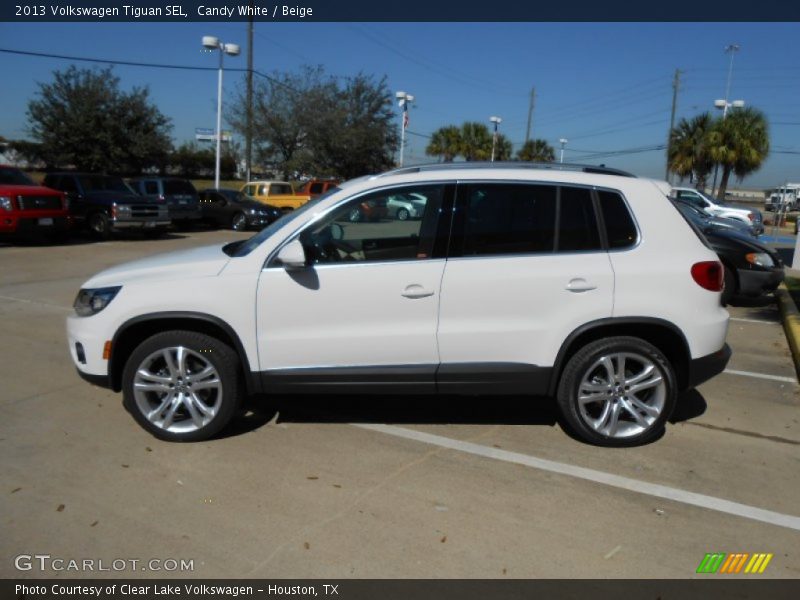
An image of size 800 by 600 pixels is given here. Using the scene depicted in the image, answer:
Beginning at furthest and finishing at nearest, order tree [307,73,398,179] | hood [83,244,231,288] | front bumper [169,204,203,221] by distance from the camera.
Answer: tree [307,73,398,179] < front bumper [169,204,203,221] < hood [83,244,231,288]

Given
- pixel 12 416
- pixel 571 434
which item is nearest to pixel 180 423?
pixel 12 416

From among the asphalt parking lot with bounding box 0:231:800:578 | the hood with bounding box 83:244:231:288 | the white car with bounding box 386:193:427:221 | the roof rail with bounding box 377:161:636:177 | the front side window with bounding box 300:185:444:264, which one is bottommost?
the asphalt parking lot with bounding box 0:231:800:578

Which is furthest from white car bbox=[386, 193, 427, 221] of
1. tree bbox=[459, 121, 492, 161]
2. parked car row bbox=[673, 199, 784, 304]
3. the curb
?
tree bbox=[459, 121, 492, 161]

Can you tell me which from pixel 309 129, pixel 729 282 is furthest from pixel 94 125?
pixel 729 282

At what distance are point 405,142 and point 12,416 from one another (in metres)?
35.6

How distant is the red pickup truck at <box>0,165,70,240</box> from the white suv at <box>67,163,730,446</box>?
12547mm

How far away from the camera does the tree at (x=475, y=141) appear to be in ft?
175

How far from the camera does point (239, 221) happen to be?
74.8 feet

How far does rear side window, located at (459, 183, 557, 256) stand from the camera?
4418 millimetres

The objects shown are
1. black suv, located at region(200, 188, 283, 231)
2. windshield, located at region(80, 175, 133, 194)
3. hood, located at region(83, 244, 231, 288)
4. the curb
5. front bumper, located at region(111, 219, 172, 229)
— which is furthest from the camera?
black suv, located at region(200, 188, 283, 231)

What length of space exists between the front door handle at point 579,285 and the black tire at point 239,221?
64.3ft

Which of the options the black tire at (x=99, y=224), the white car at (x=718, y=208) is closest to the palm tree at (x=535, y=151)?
the white car at (x=718, y=208)

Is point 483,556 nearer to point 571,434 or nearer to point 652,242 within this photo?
point 571,434

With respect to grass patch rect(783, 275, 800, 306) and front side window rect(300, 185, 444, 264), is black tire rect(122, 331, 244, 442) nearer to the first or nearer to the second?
front side window rect(300, 185, 444, 264)
